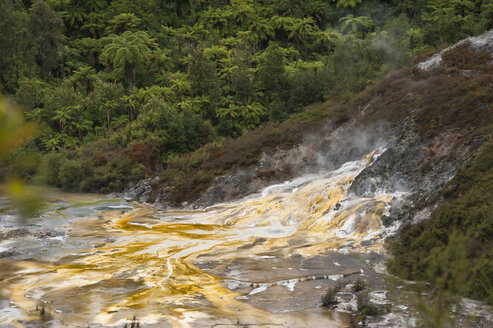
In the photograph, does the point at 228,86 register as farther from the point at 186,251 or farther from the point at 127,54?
the point at 186,251

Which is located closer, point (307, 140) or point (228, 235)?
point (228, 235)

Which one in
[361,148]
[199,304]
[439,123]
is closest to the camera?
[199,304]

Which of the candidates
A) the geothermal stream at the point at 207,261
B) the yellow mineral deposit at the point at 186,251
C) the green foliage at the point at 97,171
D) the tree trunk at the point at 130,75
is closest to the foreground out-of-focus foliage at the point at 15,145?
the geothermal stream at the point at 207,261

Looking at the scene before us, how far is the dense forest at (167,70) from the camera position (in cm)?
2244

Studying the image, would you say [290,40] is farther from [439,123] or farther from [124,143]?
[439,123]

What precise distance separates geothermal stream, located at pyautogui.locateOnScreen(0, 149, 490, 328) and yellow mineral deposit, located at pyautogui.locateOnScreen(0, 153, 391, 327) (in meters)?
0.03

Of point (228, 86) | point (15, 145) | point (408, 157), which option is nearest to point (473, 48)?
point (408, 157)

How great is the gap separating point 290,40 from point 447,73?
19.5m

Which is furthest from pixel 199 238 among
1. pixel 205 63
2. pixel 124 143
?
pixel 205 63

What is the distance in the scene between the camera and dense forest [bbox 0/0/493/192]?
22438mm

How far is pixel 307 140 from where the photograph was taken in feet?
64.1

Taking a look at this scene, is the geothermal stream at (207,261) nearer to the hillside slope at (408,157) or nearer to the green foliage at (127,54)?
the hillside slope at (408,157)

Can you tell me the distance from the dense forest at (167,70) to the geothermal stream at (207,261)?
4388 millimetres

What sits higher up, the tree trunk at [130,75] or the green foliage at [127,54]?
the green foliage at [127,54]
